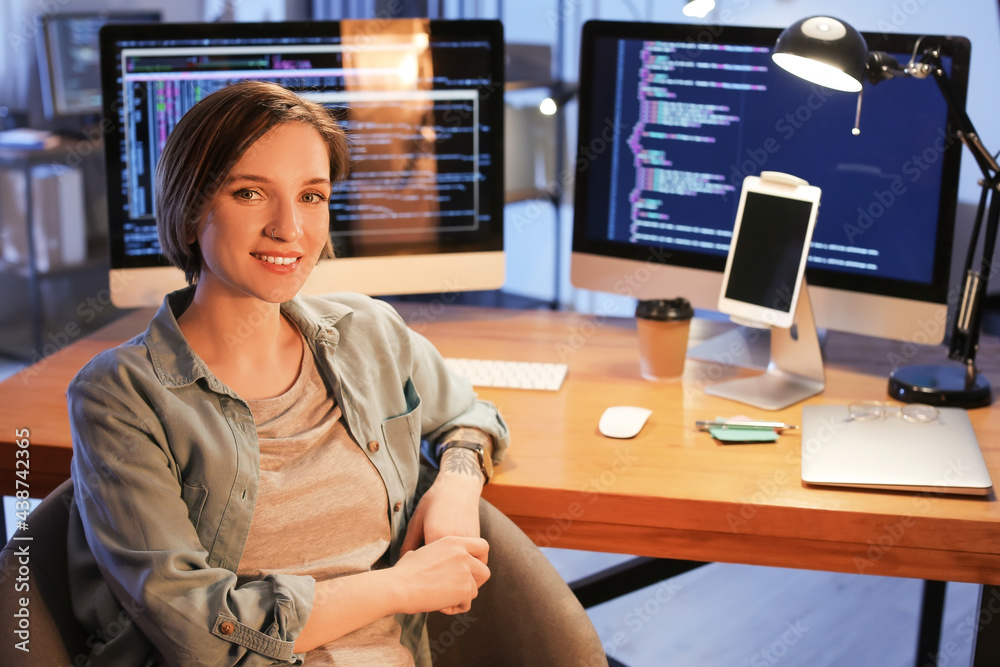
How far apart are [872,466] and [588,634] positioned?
1.52 ft

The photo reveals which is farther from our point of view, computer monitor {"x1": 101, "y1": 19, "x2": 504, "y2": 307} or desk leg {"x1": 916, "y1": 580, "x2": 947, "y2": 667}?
desk leg {"x1": 916, "y1": 580, "x2": 947, "y2": 667}

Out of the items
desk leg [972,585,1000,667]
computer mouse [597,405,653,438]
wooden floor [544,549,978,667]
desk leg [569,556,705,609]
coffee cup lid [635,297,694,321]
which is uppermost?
coffee cup lid [635,297,694,321]

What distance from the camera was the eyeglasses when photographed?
1.37 metres

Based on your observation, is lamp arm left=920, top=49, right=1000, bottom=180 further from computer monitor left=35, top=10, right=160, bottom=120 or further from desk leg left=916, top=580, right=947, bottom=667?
computer monitor left=35, top=10, right=160, bottom=120

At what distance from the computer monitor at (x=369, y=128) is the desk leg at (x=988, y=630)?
95 cm

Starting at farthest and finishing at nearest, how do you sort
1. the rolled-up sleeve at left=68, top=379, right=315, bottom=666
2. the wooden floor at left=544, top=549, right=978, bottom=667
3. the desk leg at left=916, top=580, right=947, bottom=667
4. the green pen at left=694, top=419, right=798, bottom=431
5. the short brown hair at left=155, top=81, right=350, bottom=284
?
the wooden floor at left=544, top=549, right=978, bottom=667, the desk leg at left=916, top=580, right=947, bottom=667, the green pen at left=694, top=419, right=798, bottom=431, the short brown hair at left=155, top=81, right=350, bottom=284, the rolled-up sleeve at left=68, top=379, right=315, bottom=666

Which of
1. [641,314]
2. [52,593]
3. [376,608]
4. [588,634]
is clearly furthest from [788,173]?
[52,593]

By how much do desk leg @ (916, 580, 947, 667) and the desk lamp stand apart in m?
0.49

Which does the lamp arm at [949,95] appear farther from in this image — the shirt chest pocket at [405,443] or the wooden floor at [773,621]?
the wooden floor at [773,621]

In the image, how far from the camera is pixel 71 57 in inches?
155

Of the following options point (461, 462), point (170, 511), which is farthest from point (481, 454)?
point (170, 511)

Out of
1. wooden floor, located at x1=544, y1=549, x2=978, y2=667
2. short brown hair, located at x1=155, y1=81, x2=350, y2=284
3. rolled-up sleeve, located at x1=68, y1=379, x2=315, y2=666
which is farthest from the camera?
wooden floor, located at x1=544, y1=549, x2=978, y2=667

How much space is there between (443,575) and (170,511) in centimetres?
31

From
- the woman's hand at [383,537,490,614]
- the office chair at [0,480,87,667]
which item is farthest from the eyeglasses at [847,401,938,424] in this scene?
the office chair at [0,480,87,667]
